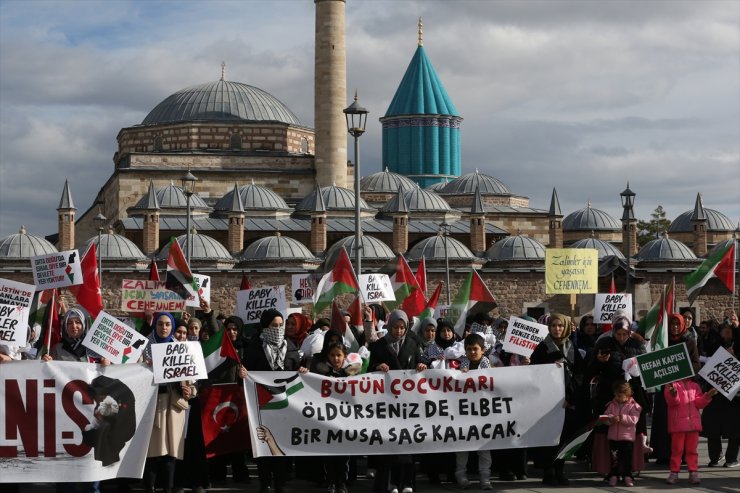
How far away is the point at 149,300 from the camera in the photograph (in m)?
14.9

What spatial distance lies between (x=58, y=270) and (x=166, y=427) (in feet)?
11.6

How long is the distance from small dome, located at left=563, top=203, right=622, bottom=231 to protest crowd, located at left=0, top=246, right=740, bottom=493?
154 feet

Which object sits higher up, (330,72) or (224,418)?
(330,72)

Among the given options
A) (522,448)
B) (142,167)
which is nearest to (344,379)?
(522,448)

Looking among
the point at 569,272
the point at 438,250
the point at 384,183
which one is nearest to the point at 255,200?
the point at 384,183

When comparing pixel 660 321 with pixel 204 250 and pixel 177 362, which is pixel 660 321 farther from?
pixel 204 250

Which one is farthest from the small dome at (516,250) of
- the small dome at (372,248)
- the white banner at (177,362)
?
the white banner at (177,362)

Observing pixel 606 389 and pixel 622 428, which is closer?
pixel 622 428

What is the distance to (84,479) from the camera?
392 inches

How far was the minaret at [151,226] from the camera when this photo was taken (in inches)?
1874

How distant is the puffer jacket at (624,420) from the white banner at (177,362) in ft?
10.6

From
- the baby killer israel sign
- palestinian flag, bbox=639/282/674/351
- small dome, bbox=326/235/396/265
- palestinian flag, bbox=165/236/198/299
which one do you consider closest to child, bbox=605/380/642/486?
palestinian flag, bbox=639/282/674/351

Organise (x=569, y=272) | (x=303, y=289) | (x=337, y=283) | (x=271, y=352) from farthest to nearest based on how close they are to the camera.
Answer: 1. (x=569, y=272)
2. (x=303, y=289)
3. (x=337, y=283)
4. (x=271, y=352)

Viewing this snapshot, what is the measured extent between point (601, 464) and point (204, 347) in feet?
10.8
